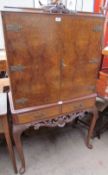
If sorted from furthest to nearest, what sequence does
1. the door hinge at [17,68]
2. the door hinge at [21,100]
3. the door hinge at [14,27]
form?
the door hinge at [21,100], the door hinge at [17,68], the door hinge at [14,27]

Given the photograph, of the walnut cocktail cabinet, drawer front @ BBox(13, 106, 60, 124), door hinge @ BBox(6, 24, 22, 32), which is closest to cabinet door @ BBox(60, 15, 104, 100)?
the walnut cocktail cabinet

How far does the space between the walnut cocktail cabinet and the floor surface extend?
10.0 inches

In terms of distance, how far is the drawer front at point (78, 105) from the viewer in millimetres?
1688

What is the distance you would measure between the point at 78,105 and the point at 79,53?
55 centimetres

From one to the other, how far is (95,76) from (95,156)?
934 mm

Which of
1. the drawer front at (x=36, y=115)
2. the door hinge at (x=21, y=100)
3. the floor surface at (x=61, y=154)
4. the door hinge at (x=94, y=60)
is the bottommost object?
the floor surface at (x=61, y=154)

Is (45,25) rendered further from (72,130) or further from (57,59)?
(72,130)

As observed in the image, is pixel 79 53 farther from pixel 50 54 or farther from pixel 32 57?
pixel 32 57

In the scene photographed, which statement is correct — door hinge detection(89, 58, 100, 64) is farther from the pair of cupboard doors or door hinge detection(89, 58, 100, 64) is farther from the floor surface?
the floor surface

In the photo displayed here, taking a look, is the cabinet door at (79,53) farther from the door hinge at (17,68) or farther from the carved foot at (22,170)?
the carved foot at (22,170)

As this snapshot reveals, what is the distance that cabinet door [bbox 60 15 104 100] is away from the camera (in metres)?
1.38

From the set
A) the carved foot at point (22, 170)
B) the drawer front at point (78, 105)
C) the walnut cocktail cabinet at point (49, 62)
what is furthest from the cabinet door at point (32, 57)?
the carved foot at point (22, 170)

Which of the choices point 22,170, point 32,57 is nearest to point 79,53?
point 32,57

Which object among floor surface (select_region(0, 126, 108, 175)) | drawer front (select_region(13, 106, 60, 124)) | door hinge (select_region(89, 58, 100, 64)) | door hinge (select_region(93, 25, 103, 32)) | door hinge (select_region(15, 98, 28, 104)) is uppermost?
door hinge (select_region(93, 25, 103, 32))
